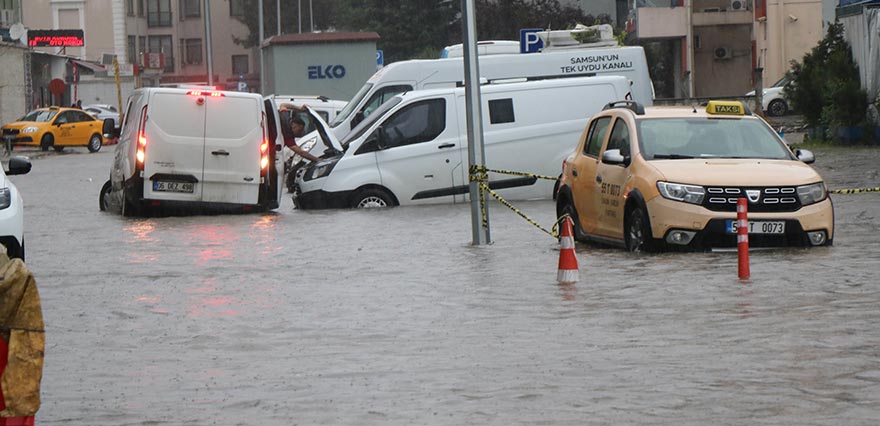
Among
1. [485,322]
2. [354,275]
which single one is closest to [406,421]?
[485,322]

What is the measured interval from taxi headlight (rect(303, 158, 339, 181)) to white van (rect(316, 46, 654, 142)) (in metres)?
4.96

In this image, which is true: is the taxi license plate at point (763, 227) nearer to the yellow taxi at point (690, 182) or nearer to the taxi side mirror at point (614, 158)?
the yellow taxi at point (690, 182)

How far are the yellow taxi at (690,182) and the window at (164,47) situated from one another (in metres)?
109

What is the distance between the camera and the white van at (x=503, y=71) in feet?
Answer: 98.5

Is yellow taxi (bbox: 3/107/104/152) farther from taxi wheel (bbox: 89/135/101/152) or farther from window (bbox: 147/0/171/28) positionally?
window (bbox: 147/0/171/28)

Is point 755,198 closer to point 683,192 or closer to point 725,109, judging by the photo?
point 683,192

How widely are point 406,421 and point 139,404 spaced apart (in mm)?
1511

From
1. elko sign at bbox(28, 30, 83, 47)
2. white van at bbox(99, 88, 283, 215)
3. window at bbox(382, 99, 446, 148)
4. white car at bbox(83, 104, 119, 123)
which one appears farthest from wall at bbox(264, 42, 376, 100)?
elko sign at bbox(28, 30, 83, 47)

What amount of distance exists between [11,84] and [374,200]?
160 ft

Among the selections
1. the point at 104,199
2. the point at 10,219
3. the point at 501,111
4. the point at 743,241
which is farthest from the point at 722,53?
the point at 10,219

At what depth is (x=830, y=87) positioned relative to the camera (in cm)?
3484

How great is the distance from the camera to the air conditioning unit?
6856 cm

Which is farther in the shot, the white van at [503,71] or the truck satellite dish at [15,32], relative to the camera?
the truck satellite dish at [15,32]

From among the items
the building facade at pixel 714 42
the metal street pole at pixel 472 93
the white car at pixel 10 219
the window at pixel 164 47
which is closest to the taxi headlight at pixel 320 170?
the metal street pole at pixel 472 93
